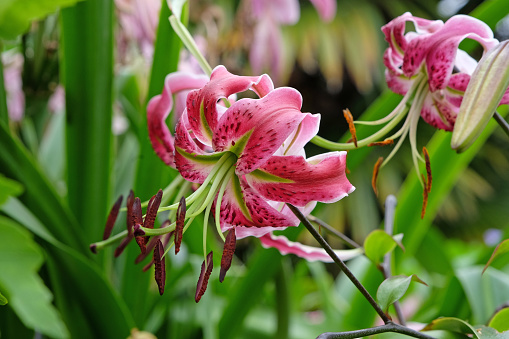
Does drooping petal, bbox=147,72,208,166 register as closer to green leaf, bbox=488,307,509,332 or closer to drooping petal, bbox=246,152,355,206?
drooping petal, bbox=246,152,355,206

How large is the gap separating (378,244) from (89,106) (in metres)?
0.28

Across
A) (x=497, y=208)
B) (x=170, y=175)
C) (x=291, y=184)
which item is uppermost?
(x=291, y=184)

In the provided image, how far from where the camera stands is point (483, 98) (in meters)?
0.21

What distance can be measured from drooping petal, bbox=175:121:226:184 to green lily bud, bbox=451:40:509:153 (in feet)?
0.36

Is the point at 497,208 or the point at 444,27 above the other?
the point at 444,27

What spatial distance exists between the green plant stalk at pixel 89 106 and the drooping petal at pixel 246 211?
0.23 meters

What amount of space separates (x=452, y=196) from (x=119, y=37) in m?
3.66

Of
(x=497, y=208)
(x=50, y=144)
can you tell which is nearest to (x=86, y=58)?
(x=50, y=144)

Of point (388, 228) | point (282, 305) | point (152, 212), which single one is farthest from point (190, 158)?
point (282, 305)

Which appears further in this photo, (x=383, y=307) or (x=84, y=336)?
(x=84, y=336)

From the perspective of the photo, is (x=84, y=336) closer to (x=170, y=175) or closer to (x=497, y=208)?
(x=170, y=175)

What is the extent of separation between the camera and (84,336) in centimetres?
41

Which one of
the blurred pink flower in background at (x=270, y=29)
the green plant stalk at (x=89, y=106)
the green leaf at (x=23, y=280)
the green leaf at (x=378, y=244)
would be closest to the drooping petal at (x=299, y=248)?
the green leaf at (x=378, y=244)

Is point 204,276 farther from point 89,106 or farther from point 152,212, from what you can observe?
point 89,106
